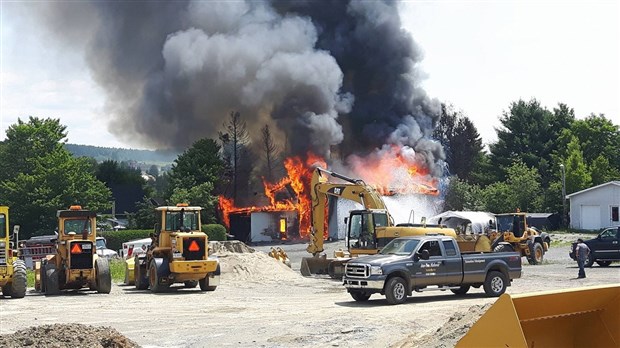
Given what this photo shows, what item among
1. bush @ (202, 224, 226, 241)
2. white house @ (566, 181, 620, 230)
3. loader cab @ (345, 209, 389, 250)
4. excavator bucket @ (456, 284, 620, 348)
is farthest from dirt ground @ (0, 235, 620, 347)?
white house @ (566, 181, 620, 230)

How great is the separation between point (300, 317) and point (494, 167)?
6945 cm

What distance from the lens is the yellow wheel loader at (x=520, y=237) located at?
42.2m

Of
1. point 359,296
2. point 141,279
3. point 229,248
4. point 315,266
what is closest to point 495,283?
point 359,296

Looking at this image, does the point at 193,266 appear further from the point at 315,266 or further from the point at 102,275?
the point at 315,266

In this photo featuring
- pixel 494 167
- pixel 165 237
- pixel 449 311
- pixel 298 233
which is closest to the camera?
pixel 449 311

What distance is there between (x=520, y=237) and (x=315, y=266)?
13218mm

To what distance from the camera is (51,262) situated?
30109 mm

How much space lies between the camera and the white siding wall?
67.7 metres

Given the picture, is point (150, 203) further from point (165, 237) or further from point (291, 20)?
point (165, 237)

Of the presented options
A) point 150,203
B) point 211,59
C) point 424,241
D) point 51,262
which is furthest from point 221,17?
point 424,241

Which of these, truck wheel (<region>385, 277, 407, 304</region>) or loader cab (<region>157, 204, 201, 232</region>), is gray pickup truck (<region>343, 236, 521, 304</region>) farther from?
loader cab (<region>157, 204, 201, 232</region>)

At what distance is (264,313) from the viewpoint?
2203 cm

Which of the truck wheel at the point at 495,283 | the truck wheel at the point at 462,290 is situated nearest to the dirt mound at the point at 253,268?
the truck wheel at the point at 462,290

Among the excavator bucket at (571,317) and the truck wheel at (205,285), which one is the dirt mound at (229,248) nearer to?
the truck wheel at (205,285)
